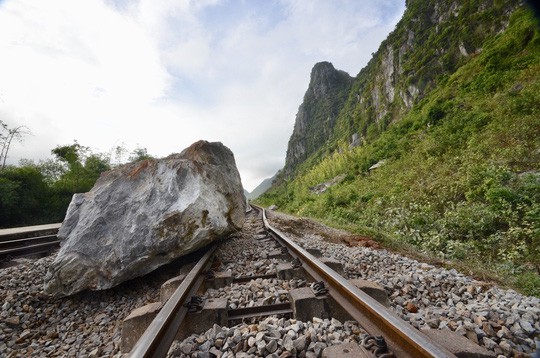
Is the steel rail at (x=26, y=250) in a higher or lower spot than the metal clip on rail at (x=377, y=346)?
higher

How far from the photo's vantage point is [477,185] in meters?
6.89

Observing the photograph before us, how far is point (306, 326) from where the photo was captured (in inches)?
73.6

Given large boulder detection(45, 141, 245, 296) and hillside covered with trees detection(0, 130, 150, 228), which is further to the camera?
hillside covered with trees detection(0, 130, 150, 228)

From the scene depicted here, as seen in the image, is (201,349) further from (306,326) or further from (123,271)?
(123,271)

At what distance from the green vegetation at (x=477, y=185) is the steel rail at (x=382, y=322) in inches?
58.2

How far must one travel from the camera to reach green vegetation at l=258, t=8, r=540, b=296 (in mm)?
4730

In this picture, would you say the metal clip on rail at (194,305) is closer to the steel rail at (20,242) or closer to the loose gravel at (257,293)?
the loose gravel at (257,293)

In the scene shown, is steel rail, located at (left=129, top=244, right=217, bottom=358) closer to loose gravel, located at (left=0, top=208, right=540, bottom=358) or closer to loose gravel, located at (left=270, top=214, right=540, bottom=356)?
loose gravel, located at (left=0, top=208, right=540, bottom=358)

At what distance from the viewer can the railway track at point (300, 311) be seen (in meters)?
1.48

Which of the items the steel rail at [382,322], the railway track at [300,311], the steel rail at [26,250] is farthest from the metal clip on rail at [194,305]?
the steel rail at [26,250]

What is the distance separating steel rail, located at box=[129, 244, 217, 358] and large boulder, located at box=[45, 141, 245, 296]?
1.28 metres

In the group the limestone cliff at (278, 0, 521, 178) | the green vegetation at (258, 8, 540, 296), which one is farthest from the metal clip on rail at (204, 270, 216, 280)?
the limestone cliff at (278, 0, 521, 178)

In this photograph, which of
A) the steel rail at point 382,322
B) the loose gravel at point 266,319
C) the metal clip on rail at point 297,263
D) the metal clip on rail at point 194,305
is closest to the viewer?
the steel rail at point 382,322

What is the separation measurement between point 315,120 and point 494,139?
112288 mm
